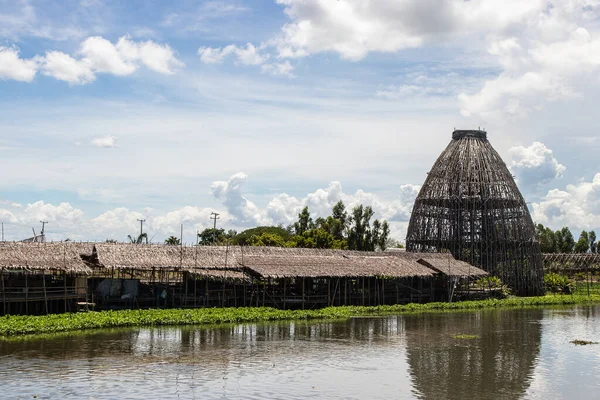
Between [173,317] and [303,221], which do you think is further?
[303,221]

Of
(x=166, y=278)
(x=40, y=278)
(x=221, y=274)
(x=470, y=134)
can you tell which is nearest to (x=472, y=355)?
(x=221, y=274)

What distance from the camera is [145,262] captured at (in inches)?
1619

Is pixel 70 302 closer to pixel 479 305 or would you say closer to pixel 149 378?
pixel 149 378

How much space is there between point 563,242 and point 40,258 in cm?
9850

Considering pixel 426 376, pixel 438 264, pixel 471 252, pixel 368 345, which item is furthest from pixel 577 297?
pixel 426 376

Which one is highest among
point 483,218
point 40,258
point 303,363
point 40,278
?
point 483,218

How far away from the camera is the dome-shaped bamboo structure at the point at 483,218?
218 ft

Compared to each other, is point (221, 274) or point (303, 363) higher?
point (221, 274)

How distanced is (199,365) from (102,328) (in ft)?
35.0

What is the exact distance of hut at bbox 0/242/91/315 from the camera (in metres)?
36.4

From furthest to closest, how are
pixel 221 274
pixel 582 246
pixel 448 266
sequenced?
pixel 582 246, pixel 448 266, pixel 221 274

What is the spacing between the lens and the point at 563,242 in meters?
118

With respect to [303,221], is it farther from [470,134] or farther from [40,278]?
[40,278]

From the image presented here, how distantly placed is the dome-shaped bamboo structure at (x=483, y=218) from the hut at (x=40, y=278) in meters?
37.6
